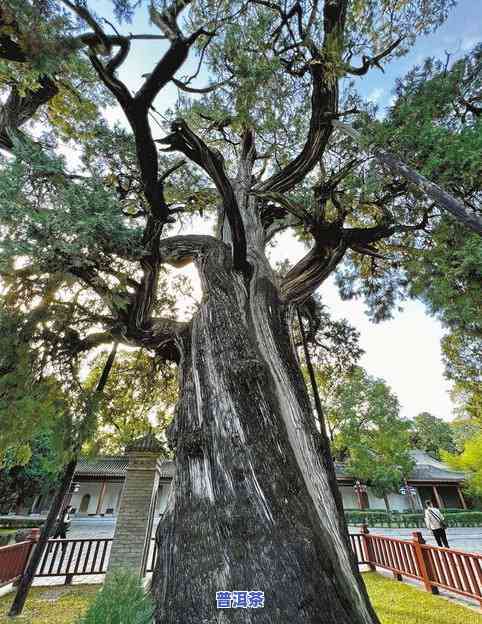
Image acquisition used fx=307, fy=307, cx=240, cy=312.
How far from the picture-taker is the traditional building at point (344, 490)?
62.8 feet

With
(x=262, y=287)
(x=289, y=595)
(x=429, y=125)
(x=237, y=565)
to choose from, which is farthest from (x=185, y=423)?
(x=429, y=125)

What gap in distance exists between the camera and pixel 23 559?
562 cm

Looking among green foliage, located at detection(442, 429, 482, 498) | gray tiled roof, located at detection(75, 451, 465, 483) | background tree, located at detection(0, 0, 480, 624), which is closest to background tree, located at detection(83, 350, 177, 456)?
background tree, located at detection(0, 0, 480, 624)

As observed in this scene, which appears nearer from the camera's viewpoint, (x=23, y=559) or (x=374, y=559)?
(x=23, y=559)

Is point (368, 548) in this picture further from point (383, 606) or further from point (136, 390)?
point (136, 390)

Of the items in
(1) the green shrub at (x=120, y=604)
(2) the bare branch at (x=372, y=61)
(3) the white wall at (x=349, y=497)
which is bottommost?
(1) the green shrub at (x=120, y=604)

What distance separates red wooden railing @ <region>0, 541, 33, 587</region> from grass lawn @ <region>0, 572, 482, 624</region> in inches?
11.6

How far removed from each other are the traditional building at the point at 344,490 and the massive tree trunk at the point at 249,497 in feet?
62.0

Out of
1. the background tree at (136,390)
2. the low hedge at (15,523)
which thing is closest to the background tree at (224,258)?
the background tree at (136,390)

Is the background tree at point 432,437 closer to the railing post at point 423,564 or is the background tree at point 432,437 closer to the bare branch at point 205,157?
the railing post at point 423,564

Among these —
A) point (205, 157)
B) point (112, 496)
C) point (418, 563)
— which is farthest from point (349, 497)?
point (205, 157)

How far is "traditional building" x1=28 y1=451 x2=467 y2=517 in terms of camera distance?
1914cm

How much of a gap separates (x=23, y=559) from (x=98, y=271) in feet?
19.6

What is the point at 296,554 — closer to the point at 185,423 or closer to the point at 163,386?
the point at 185,423
